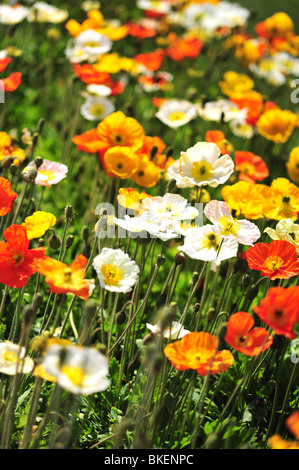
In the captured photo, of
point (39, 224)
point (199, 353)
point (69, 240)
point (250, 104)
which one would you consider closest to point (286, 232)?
point (199, 353)

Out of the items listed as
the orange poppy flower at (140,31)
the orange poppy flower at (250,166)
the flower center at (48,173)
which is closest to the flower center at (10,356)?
the flower center at (48,173)

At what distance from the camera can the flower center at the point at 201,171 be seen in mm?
2381

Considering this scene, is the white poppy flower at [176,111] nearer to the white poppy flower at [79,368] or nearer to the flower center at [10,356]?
the flower center at [10,356]

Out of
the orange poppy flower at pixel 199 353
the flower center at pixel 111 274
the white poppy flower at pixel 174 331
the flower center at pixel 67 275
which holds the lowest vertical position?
the white poppy flower at pixel 174 331

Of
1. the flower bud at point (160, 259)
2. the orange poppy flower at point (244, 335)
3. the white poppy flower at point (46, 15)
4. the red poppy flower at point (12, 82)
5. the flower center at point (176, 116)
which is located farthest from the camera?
the white poppy flower at point (46, 15)

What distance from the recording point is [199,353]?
1752mm

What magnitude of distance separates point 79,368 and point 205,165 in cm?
120

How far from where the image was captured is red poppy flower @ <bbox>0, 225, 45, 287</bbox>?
6.20ft

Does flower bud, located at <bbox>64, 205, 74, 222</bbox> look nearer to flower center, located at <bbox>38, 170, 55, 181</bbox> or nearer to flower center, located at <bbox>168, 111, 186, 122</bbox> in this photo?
flower center, located at <bbox>38, 170, 55, 181</bbox>

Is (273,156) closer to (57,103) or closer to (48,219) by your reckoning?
(57,103)

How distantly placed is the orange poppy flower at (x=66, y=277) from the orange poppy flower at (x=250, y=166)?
4.35ft

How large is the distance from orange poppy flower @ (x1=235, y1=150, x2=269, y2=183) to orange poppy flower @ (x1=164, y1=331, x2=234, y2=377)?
4.04ft

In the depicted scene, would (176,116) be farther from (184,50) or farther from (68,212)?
(68,212)

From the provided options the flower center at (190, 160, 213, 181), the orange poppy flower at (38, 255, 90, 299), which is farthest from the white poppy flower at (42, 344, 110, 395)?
the flower center at (190, 160, 213, 181)
